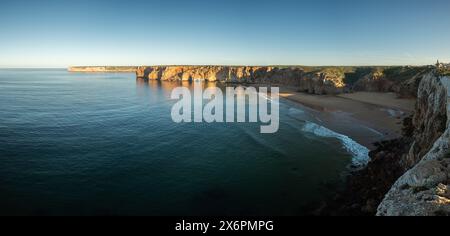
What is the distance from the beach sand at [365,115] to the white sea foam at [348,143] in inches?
47.6

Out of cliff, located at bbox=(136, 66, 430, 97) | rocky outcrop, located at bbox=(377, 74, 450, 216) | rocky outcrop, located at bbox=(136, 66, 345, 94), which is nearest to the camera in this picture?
rocky outcrop, located at bbox=(377, 74, 450, 216)

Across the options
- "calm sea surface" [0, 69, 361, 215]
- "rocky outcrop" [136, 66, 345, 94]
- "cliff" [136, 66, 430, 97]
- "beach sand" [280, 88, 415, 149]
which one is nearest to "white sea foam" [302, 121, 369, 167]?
"calm sea surface" [0, 69, 361, 215]

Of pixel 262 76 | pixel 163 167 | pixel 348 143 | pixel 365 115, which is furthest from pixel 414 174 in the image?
pixel 262 76

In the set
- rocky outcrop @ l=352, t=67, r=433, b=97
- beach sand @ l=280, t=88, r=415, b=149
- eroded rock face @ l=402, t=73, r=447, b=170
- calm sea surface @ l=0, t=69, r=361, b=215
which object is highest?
rocky outcrop @ l=352, t=67, r=433, b=97

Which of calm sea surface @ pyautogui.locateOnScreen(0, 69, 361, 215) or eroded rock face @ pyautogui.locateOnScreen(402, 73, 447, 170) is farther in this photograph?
calm sea surface @ pyautogui.locateOnScreen(0, 69, 361, 215)

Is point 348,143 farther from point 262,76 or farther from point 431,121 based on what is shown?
point 262,76

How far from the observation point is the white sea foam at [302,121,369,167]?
32312 millimetres

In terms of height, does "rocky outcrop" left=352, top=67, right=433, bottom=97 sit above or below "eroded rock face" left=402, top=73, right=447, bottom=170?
above

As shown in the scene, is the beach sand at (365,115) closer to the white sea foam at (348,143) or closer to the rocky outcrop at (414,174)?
the white sea foam at (348,143)

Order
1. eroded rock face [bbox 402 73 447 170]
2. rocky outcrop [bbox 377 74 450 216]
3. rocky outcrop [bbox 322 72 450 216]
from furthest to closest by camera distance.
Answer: eroded rock face [bbox 402 73 447 170] < rocky outcrop [bbox 322 72 450 216] < rocky outcrop [bbox 377 74 450 216]

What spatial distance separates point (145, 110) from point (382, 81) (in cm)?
7008

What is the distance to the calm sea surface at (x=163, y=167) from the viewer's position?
2216 centimetres

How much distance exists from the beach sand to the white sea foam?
1.21m

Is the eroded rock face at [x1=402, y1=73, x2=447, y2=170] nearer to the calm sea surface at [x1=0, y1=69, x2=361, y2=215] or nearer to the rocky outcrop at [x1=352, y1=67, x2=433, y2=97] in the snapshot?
the calm sea surface at [x1=0, y1=69, x2=361, y2=215]
